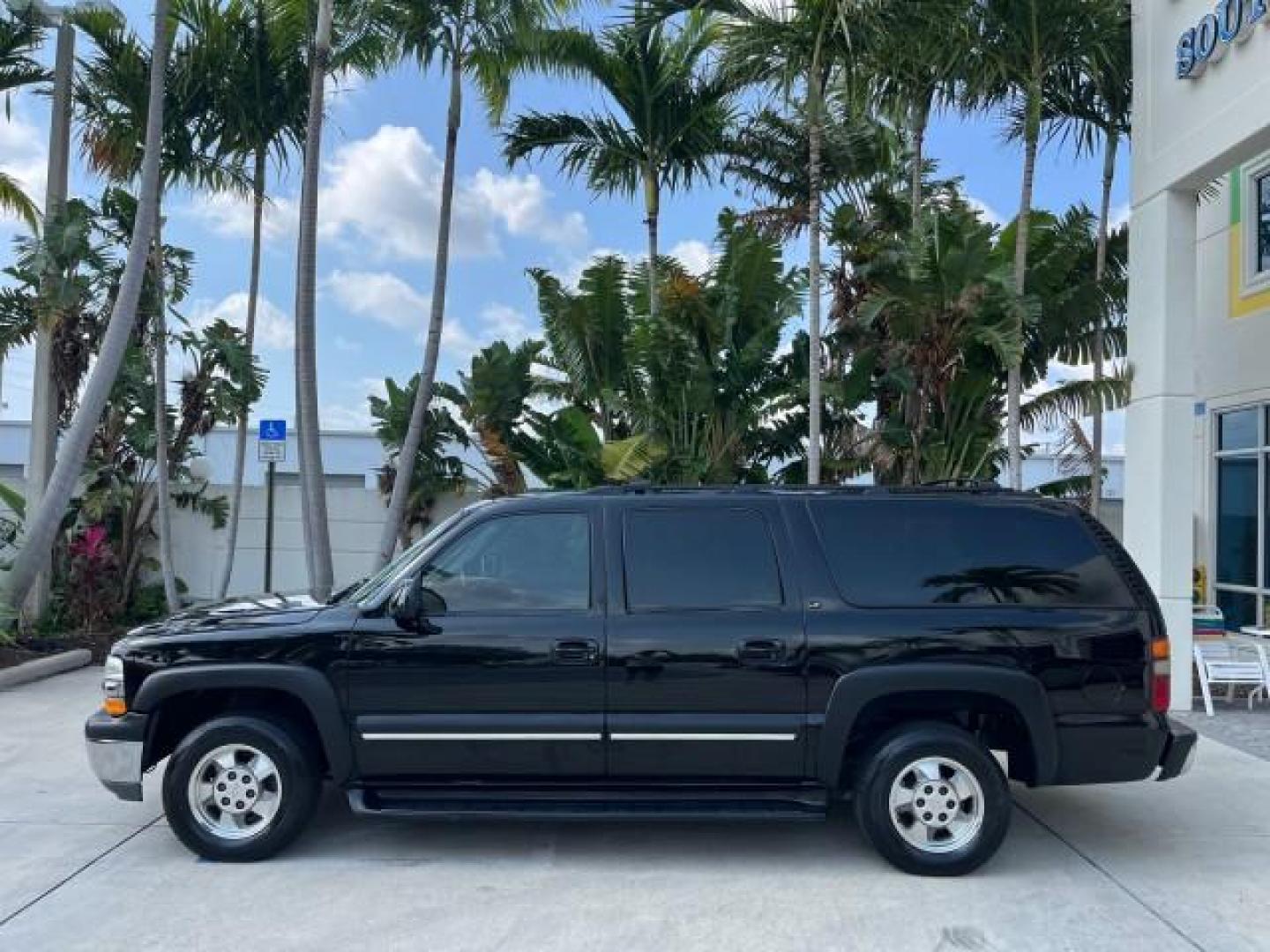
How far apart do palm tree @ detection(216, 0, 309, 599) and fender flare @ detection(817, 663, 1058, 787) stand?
33.4ft

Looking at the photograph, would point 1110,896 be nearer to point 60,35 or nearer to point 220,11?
point 220,11

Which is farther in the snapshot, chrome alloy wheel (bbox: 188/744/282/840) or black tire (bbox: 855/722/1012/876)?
chrome alloy wheel (bbox: 188/744/282/840)

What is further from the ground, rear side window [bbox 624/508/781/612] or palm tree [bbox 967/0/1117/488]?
palm tree [bbox 967/0/1117/488]

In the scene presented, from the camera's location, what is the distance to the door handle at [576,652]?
17.6 ft

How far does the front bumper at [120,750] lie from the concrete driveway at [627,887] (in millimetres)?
428

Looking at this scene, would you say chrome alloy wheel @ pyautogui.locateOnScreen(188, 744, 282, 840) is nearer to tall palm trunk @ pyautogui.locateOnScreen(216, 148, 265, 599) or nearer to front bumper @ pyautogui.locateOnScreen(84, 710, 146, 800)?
front bumper @ pyautogui.locateOnScreen(84, 710, 146, 800)

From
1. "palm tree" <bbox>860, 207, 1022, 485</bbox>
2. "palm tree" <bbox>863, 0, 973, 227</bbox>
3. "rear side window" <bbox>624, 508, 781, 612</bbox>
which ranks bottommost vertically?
"rear side window" <bbox>624, 508, 781, 612</bbox>

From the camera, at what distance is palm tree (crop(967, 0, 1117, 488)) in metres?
10.3

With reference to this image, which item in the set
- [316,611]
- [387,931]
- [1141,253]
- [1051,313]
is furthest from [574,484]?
[387,931]

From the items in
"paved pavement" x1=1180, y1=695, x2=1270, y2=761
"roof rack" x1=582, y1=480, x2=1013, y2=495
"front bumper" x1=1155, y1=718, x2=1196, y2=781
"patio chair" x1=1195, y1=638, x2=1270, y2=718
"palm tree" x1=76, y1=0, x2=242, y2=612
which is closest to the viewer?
"front bumper" x1=1155, y1=718, x2=1196, y2=781

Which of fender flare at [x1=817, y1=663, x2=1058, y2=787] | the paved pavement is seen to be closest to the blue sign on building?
the paved pavement

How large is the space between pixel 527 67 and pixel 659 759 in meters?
9.84

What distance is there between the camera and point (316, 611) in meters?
5.58

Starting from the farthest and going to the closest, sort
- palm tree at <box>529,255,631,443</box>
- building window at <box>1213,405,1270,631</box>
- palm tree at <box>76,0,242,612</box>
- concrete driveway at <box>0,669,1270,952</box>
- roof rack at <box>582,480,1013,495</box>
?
palm tree at <box>529,255,631,443</box> → building window at <box>1213,405,1270,631</box> → palm tree at <box>76,0,242,612</box> → roof rack at <box>582,480,1013,495</box> → concrete driveway at <box>0,669,1270,952</box>
